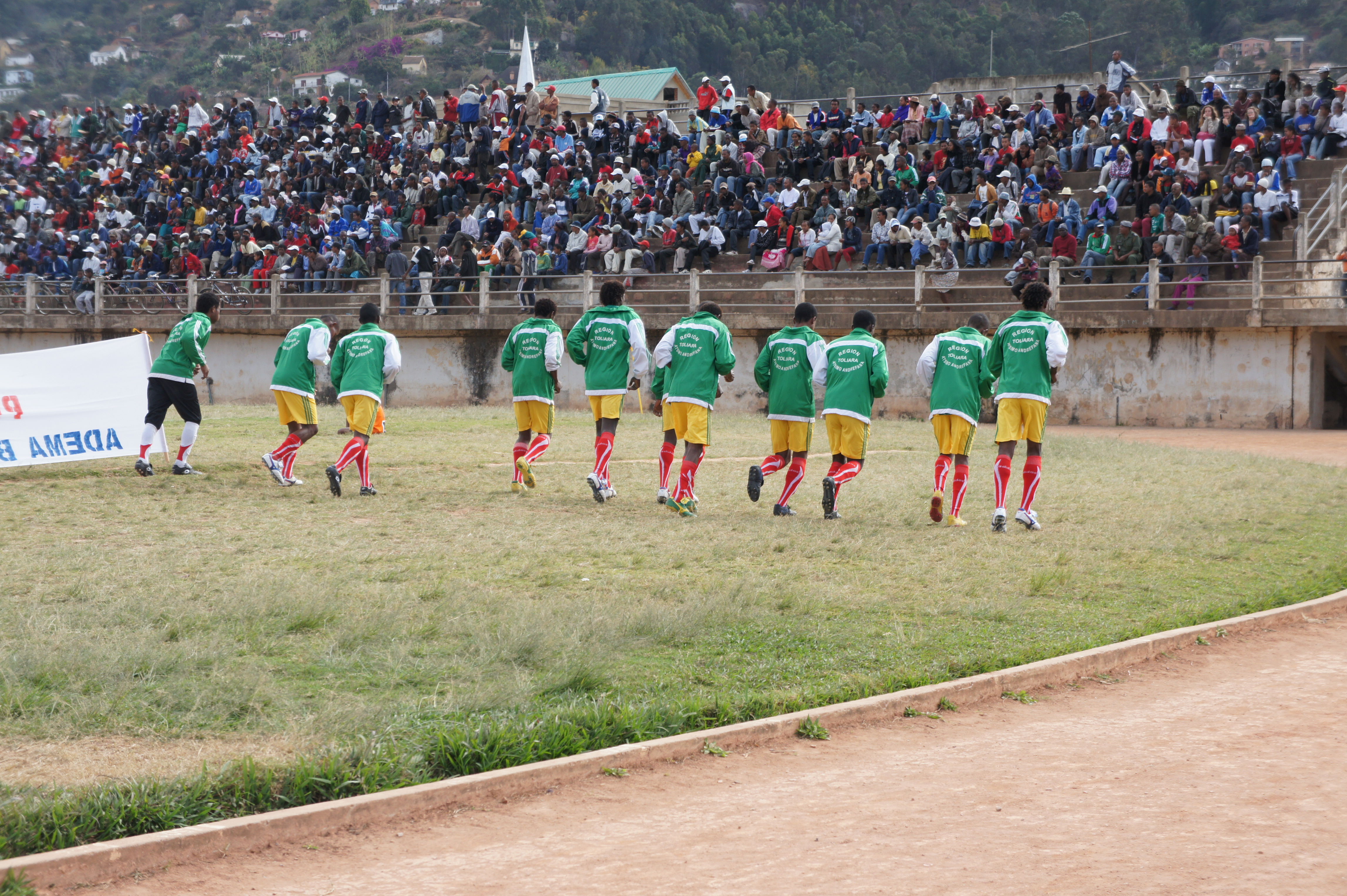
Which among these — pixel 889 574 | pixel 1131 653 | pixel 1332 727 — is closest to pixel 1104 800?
pixel 1332 727

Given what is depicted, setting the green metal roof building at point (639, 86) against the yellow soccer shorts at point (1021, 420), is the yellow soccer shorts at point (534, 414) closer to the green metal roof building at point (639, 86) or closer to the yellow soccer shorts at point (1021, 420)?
the yellow soccer shorts at point (1021, 420)

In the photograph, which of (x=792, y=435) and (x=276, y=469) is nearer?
(x=792, y=435)

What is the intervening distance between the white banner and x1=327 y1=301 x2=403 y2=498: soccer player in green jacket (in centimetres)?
250

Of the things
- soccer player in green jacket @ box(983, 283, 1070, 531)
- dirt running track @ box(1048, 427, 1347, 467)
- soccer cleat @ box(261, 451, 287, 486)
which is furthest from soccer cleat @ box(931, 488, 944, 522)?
dirt running track @ box(1048, 427, 1347, 467)

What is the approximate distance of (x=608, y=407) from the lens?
41.2 feet

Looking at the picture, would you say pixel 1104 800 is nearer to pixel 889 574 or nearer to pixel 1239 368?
pixel 889 574

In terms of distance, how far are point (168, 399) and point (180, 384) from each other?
202 mm

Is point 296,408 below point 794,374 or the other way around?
below

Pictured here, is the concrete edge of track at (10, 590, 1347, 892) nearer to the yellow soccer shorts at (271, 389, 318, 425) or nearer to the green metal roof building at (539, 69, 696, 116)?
the yellow soccer shorts at (271, 389, 318, 425)

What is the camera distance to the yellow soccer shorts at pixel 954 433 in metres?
11.3

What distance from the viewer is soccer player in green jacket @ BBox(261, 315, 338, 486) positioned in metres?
13.3

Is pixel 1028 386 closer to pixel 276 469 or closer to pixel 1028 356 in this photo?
pixel 1028 356

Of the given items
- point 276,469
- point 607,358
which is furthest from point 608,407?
point 276,469

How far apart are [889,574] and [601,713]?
3.78 meters
